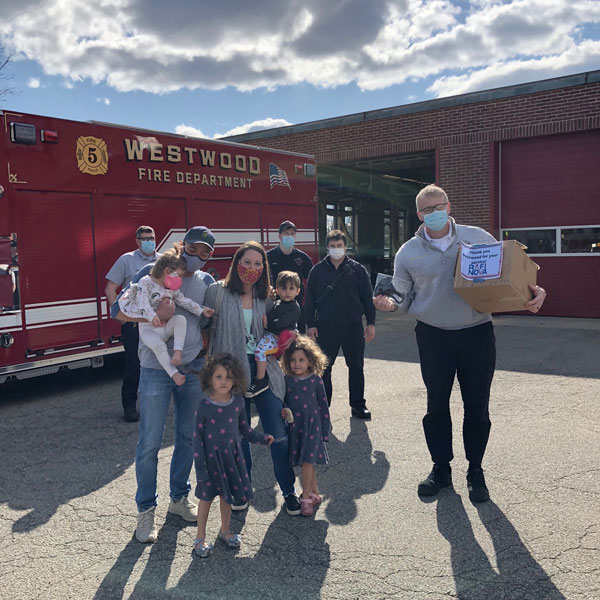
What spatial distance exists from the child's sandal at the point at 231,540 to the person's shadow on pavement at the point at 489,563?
3.83 feet

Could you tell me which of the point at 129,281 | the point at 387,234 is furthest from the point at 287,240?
the point at 387,234

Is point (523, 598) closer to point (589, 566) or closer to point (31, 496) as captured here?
point (589, 566)

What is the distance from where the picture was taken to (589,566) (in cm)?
304

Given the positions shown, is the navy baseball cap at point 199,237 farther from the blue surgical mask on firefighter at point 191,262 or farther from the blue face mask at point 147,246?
the blue face mask at point 147,246

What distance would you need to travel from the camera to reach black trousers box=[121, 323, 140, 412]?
587 centimetres

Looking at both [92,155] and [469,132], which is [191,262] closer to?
[92,155]

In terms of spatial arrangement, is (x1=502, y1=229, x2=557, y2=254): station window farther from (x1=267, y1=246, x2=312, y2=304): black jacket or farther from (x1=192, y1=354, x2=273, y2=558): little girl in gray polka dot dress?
(x1=192, y1=354, x2=273, y2=558): little girl in gray polka dot dress

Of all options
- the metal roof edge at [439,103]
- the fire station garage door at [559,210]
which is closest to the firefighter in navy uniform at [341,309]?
the fire station garage door at [559,210]

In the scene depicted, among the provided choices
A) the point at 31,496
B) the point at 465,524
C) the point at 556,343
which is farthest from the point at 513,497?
the point at 556,343

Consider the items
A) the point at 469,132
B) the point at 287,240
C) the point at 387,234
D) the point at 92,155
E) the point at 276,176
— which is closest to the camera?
the point at 287,240

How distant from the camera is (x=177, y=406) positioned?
3713 millimetres

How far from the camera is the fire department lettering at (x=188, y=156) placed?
7148 mm

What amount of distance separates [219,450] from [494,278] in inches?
73.4

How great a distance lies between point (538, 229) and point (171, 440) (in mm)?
10393
